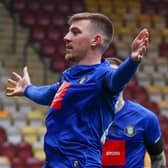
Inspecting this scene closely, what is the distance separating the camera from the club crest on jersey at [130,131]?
14.3 feet

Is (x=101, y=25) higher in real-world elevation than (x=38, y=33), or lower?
higher

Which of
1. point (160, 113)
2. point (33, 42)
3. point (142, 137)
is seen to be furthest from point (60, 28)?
point (142, 137)

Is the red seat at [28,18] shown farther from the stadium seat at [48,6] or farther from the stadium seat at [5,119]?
the stadium seat at [5,119]

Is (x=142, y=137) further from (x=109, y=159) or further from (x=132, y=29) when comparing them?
(x=132, y=29)

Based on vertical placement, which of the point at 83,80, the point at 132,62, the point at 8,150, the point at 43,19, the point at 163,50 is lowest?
the point at 8,150

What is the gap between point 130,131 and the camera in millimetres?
4375

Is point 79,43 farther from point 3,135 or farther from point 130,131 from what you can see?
point 3,135

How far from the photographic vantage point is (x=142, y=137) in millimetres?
4379

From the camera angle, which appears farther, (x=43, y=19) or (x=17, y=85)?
(x=43, y=19)

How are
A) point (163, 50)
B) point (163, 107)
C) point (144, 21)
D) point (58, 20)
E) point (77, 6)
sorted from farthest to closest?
point (144, 21) → point (77, 6) → point (163, 50) → point (58, 20) → point (163, 107)

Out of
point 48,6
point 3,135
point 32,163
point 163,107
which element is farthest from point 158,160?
point 48,6

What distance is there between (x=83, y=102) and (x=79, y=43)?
26 centimetres

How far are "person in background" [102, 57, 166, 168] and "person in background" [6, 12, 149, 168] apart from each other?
0.93 m

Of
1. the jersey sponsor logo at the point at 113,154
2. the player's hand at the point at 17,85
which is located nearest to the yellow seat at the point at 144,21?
the jersey sponsor logo at the point at 113,154
